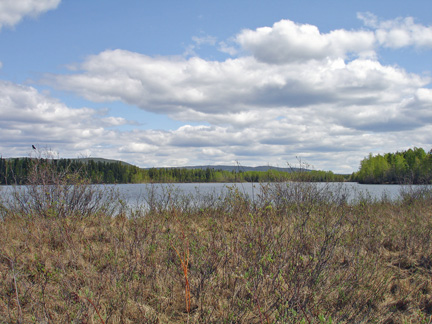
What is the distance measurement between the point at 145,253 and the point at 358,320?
3.28m

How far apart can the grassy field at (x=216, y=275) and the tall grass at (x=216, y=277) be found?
2 centimetres

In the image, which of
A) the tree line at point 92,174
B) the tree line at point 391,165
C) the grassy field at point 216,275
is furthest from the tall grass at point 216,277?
the tree line at point 391,165

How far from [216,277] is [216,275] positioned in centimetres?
16

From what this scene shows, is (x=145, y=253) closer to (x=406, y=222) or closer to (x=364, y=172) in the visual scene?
(x=406, y=222)

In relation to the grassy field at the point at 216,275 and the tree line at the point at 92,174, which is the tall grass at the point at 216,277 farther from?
the tree line at the point at 92,174

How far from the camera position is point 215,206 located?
9648 millimetres

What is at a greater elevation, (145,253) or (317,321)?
(145,253)

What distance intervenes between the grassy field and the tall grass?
0.06 feet

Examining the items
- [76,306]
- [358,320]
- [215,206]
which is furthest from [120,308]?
[215,206]

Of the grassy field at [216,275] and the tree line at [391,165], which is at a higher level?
the tree line at [391,165]

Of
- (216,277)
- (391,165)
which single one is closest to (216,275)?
(216,277)

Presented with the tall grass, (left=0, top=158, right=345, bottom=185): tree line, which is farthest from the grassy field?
(left=0, top=158, right=345, bottom=185): tree line

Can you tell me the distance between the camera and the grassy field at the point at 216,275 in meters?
3.56

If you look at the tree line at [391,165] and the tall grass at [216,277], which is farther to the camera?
the tree line at [391,165]
